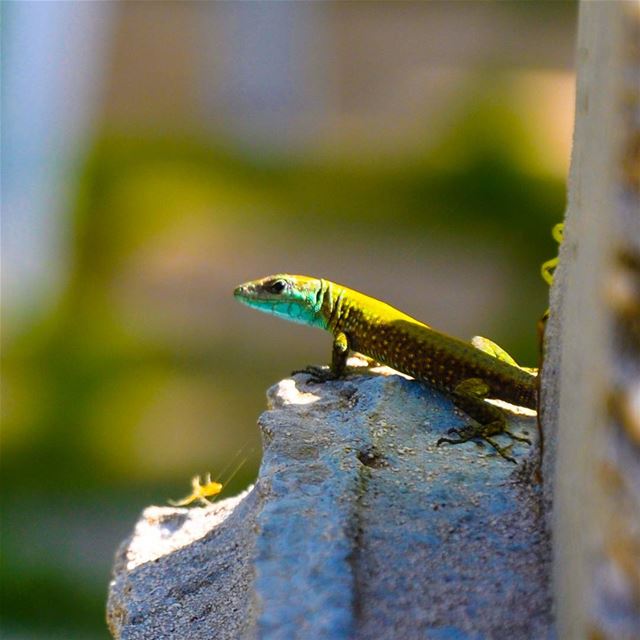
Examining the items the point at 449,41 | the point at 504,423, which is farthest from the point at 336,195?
the point at 504,423

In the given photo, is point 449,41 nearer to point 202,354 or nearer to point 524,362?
point 202,354

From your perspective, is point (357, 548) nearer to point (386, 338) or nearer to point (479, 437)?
point (479, 437)

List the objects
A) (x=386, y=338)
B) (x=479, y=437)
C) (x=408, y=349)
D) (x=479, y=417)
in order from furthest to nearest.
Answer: (x=386, y=338) < (x=408, y=349) < (x=479, y=417) < (x=479, y=437)

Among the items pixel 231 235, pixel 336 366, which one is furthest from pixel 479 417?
pixel 231 235

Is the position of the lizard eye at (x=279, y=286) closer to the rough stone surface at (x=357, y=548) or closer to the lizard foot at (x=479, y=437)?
the rough stone surface at (x=357, y=548)

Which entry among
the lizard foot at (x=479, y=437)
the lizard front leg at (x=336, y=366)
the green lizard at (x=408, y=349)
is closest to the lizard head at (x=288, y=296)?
the green lizard at (x=408, y=349)

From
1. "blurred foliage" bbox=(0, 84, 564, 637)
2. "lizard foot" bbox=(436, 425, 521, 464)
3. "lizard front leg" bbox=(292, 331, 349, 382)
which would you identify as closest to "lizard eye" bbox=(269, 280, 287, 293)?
"lizard front leg" bbox=(292, 331, 349, 382)
